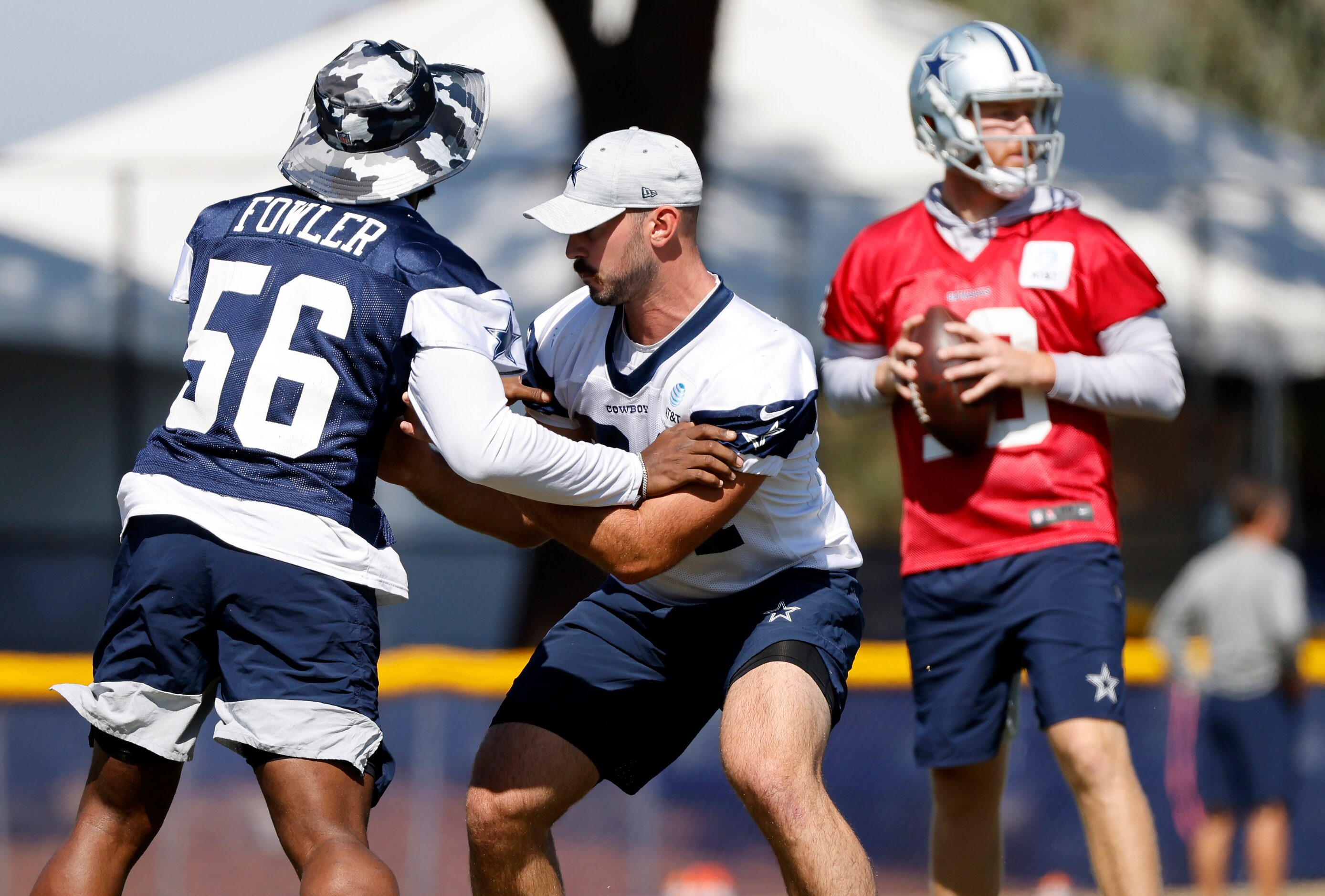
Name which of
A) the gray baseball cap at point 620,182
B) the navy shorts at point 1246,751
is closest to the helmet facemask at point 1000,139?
the gray baseball cap at point 620,182

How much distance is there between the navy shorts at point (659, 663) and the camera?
3518 mm

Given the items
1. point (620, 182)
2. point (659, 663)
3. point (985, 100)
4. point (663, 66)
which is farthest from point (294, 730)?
point (663, 66)

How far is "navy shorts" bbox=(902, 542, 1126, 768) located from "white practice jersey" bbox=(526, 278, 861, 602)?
0.46m

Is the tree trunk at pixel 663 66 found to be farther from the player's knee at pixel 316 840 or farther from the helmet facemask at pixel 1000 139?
the player's knee at pixel 316 840

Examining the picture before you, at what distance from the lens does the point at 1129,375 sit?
3.93 metres

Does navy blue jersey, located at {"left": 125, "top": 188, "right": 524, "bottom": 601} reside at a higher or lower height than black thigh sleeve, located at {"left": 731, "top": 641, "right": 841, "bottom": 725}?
higher

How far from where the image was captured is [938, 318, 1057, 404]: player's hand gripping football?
3.88 meters

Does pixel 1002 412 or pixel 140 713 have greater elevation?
pixel 1002 412

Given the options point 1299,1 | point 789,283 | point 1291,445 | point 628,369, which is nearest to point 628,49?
point 789,283

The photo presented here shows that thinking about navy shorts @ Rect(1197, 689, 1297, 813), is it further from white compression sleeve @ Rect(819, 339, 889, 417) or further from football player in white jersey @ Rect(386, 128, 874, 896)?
football player in white jersey @ Rect(386, 128, 874, 896)

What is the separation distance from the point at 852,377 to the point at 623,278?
105 centimetres

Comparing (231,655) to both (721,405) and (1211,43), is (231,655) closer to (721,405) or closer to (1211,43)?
(721,405)

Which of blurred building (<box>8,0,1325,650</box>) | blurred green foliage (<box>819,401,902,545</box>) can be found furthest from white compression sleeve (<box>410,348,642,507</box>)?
blurred green foliage (<box>819,401,902,545</box>)

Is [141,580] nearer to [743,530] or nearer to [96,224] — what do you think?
[743,530]
